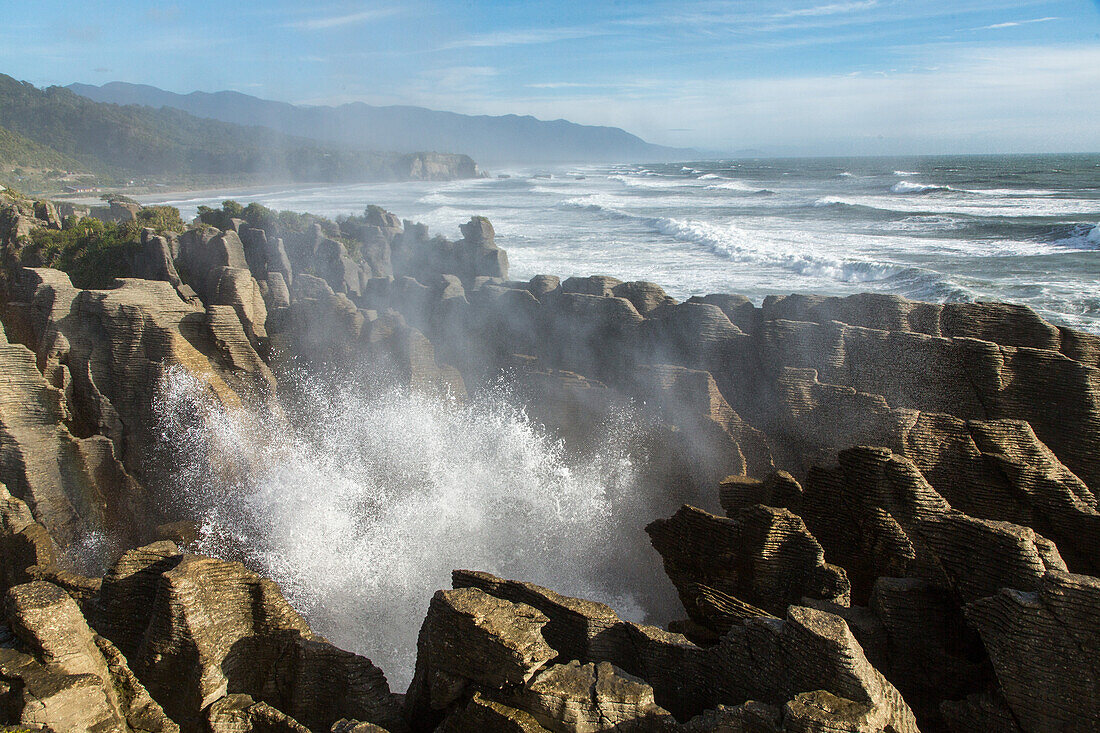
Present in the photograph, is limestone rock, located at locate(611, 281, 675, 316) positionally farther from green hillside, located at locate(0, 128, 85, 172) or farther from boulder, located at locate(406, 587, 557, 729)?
green hillside, located at locate(0, 128, 85, 172)

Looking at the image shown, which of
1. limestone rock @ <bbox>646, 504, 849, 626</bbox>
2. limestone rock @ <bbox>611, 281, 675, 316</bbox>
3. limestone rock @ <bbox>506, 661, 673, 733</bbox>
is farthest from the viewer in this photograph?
limestone rock @ <bbox>611, 281, 675, 316</bbox>

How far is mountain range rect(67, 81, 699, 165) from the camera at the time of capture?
24531mm

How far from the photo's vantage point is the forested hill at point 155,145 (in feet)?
242

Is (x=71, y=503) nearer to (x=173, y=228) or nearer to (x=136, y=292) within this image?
(x=136, y=292)

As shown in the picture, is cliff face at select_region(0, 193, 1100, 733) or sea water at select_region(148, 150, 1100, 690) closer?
cliff face at select_region(0, 193, 1100, 733)

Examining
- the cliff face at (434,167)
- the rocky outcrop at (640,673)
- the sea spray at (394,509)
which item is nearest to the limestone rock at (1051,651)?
the rocky outcrop at (640,673)

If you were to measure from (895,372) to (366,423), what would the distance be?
6.09 m

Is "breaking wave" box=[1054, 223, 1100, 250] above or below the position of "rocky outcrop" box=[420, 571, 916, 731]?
above

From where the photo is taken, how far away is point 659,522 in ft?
20.5

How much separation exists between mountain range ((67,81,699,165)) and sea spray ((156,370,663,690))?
16804 millimetres

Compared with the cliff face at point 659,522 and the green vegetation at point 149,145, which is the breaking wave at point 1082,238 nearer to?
the cliff face at point 659,522

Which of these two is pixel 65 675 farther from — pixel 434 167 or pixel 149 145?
pixel 149 145

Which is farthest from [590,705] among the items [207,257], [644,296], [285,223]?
[285,223]

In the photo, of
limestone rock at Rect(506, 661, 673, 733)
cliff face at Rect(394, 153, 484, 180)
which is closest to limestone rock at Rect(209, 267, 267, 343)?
limestone rock at Rect(506, 661, 673, 733)
